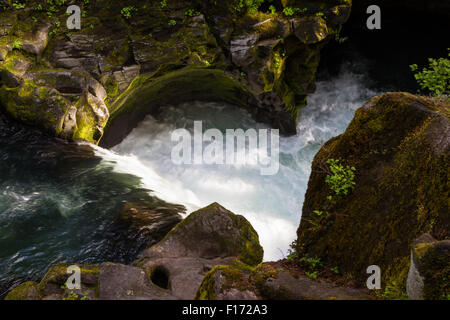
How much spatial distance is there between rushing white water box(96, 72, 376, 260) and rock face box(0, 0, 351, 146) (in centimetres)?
171

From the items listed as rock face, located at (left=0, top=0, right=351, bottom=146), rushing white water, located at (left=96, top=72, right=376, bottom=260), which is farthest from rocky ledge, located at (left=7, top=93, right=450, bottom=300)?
rock face, located at (left=0, top=0, right=351, bottom=146)

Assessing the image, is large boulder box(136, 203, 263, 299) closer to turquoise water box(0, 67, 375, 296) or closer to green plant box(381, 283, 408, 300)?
turquoise water box(0, 67, 375, 296)

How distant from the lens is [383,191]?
12.8 ft

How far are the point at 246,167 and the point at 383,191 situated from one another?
24.6 feet

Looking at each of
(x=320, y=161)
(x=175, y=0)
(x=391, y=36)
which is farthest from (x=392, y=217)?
(x=391, y=36)

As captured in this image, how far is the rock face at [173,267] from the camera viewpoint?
171 inches

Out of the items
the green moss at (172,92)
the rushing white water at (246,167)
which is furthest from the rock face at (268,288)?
the green moss at (172,92)

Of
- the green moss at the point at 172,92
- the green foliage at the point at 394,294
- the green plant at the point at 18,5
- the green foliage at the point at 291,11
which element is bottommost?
the green foliage at the point at 394,294

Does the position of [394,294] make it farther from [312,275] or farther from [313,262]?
[313,262]

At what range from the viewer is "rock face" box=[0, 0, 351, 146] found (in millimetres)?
9312

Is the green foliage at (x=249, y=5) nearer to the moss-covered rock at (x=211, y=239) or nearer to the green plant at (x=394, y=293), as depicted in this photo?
the moss-covered rock at (x=211, y=239)

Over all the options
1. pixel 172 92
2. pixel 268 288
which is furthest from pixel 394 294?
pixel 172 92

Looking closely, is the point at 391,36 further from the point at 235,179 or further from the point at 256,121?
the point at 235,179

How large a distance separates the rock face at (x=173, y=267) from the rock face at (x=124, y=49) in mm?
5639
